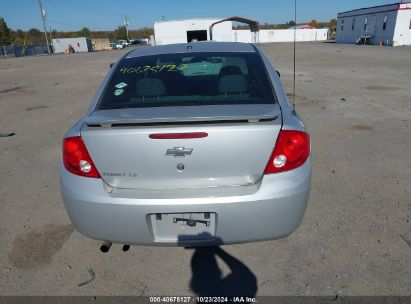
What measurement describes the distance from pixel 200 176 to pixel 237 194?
26 cm

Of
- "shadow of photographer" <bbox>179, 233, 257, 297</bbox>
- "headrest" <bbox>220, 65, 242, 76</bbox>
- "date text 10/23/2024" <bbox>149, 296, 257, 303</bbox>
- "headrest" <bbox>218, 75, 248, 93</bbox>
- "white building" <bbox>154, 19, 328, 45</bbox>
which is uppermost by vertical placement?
"white building" <bbox>154, 19, 328, 45</bbox>

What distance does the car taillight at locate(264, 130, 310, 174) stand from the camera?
2109 mm

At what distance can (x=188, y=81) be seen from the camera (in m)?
2.84

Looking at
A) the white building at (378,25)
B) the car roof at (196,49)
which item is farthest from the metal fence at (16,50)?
the car roof at (196,49)

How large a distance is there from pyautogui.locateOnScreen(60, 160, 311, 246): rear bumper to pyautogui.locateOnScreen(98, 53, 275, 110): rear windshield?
0.70 m

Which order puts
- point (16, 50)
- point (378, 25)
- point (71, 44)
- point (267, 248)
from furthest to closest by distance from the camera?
point (71, 44) → point (16, 50) → point (378, 25) → point (267, 248)

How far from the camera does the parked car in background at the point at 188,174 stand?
80.4 inches

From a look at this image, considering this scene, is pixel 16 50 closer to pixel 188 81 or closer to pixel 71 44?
pixel 71 44

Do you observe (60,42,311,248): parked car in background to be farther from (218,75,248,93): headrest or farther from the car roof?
the car roof

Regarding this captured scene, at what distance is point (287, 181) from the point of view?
212 centimetres

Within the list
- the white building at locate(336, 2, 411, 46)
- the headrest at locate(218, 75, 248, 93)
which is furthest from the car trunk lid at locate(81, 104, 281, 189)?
the white building at locate(336, 2, 411, 46)

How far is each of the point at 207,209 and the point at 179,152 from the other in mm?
406

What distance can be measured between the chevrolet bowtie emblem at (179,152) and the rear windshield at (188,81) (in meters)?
0.53

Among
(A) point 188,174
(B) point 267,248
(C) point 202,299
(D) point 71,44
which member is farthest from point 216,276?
(D) point 71,44
